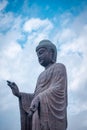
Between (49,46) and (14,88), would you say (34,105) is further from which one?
(49,46)

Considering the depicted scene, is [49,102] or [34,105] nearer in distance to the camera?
[34,105]

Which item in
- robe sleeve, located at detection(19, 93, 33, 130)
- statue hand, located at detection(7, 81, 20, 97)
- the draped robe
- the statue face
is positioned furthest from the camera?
the statue face

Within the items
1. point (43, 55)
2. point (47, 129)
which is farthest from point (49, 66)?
point (47, 129)

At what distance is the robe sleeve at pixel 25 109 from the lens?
41.7 ft

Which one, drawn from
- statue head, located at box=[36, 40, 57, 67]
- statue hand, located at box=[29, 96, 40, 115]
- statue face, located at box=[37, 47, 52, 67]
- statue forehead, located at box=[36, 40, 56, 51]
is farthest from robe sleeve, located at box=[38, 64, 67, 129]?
statue forehead, located at box=[36, 40, 56, 51]

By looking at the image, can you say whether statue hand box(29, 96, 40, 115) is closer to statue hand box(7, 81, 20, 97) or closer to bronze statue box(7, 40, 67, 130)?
bronze statue box(7, 40, 67, 130)

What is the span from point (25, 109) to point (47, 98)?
1.18m

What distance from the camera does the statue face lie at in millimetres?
13359

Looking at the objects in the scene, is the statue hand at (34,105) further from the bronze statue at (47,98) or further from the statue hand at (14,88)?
the statue hand at (14,88)

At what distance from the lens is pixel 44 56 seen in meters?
13.3

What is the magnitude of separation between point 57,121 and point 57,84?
4.21ft

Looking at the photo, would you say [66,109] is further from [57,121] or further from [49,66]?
[49,66]

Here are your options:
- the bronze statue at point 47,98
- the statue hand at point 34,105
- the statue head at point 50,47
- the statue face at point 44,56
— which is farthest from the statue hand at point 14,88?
the statue head at point 50,47

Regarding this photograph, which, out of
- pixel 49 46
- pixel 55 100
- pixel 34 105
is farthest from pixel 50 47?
pixel 34 105
